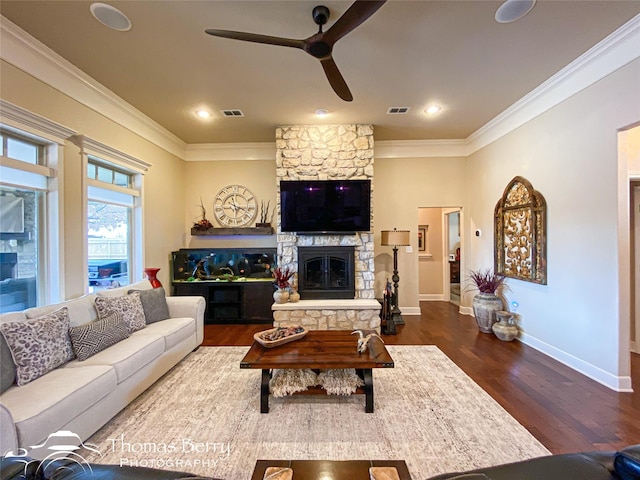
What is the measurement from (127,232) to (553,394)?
5446mm

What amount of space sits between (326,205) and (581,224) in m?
3.13

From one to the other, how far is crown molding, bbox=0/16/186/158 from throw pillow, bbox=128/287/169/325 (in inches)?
88.9

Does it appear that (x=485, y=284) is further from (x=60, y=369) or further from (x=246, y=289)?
(x=60, y=369)

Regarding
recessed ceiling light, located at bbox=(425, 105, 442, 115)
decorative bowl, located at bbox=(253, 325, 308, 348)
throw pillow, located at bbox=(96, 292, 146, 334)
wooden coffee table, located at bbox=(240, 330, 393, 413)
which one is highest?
recessed ceiling light, located at bbox=(425, 105, 442, 115)

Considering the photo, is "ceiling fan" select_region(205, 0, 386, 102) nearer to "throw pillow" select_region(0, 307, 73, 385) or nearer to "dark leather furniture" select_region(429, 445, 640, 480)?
"dark leather furniture" select_region(429, 445, 640, 480)

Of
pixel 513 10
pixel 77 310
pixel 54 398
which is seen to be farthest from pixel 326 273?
pixel 513 10

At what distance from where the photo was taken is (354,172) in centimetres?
470

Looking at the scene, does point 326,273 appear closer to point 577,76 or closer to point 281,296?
point 281,296

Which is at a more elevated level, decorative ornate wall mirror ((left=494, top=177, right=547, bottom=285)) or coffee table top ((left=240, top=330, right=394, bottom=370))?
decorative ornate wall mirror ((left=494, top=177, right=547, bottom=285))

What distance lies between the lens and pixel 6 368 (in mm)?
1925

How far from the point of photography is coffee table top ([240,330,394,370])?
231cm

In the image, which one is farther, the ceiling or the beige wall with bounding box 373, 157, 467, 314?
the beige wall with bounding box 373, 157, 467, 314

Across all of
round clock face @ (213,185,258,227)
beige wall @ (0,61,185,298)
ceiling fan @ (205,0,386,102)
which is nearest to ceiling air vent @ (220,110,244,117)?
beige wall @ (0,61,185,298)

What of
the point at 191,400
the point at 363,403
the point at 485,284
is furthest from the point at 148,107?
the point at 485,284
